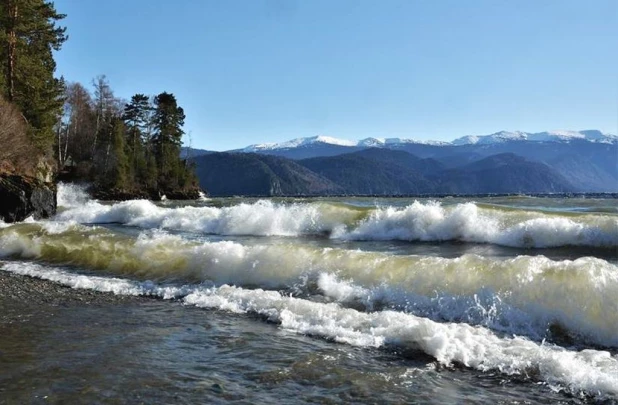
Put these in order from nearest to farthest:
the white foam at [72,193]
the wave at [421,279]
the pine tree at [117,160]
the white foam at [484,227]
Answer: the wave at [421,279], the white foam at [484,227], the white foam at [72,193], the pine tree at [117,160]

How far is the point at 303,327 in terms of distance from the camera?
7.93m

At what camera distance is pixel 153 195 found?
7150cm

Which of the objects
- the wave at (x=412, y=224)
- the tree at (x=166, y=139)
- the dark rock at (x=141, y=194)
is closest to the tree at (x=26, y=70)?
the wave at (x=412, y=224)

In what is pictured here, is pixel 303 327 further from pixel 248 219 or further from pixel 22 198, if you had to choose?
pixel 22 198

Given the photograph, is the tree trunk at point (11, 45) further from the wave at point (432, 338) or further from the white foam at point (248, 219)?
the wave at point (432, 338)

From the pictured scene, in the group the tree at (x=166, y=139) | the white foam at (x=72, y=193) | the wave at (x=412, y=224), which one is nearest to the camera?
the wave at (x=412, y=224)

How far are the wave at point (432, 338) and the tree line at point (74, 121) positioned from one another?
23.3 meters

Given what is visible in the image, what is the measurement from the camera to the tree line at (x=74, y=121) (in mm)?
32875

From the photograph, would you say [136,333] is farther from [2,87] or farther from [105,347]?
[2,87]

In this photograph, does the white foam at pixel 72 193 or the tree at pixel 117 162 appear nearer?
the white foam at pixel 72 193

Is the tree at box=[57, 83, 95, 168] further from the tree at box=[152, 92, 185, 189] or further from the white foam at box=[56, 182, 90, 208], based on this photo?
the tree at box=[152, 92, 185, 189]

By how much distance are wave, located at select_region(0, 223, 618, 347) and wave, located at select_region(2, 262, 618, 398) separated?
82cm

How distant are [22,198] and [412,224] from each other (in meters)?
20.2

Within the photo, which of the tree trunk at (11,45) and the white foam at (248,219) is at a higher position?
the tree trunk at (11,45)
